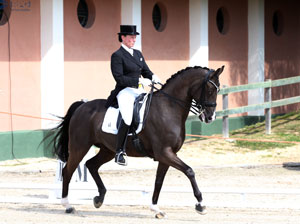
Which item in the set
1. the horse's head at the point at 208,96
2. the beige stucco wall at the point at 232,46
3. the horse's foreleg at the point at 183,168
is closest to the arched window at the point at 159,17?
the beige stucco wall at the point at 232,46

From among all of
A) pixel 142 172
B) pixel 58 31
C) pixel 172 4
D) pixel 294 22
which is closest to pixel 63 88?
pixel 58 31

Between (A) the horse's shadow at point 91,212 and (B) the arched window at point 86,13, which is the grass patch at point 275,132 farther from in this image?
(A) the horse's shadow at point 91,212

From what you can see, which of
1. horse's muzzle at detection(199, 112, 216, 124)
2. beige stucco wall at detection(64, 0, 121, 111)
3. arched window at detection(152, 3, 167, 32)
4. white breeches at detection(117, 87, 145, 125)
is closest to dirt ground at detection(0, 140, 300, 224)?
horse's muzzle at detection(199, 112, 216, 124)

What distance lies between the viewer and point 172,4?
1933 centimetres

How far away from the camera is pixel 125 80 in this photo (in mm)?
9992

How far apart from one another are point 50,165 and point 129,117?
557 cm

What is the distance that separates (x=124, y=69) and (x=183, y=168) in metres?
1.67

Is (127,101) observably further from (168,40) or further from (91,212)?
(168,40)

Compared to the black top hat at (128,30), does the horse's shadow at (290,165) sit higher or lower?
lower

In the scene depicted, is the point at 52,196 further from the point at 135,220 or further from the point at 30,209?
the point at 135,220

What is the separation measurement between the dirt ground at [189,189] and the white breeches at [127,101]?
4.04ft

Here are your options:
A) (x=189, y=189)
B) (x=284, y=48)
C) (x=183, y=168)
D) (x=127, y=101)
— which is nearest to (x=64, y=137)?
(x=127, y=101)

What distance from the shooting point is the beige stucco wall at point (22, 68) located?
51.1 feet

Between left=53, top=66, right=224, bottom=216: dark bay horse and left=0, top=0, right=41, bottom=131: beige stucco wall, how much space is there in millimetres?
5406
